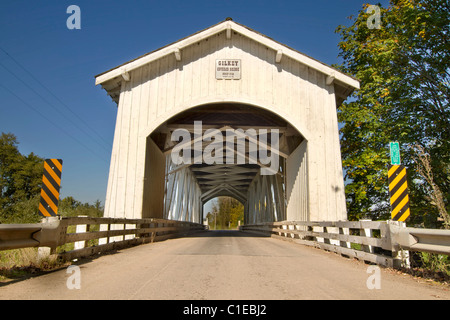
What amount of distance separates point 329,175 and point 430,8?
768 centimetres

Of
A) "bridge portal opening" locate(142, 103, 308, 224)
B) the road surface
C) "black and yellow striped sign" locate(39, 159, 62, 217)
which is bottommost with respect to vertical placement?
the road surface

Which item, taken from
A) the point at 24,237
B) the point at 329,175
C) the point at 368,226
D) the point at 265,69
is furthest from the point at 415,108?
the point at 24,237

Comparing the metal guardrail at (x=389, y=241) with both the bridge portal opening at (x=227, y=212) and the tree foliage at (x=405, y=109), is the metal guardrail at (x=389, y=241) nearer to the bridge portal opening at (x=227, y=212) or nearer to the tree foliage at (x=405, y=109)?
the tree foliage at (x=405, y=109)

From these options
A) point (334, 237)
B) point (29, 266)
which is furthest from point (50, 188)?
point (334, 237)

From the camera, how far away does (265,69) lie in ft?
39.9

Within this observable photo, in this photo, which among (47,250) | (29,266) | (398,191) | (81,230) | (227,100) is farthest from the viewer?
(227,100)

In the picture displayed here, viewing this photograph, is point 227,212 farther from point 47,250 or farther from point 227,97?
point 47,250

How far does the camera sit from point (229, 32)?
12.2 meters

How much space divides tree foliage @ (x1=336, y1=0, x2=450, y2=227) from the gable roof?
188cm

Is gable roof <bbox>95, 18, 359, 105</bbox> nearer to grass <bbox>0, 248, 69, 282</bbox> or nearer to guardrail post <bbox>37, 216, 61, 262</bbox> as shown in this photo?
guardrail post <bbox>37, 216, 61, 262</bbox>

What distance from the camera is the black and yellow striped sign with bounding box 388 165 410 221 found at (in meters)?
5.77

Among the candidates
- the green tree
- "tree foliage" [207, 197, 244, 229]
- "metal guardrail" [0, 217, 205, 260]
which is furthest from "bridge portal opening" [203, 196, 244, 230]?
"metal guardrail" [0, 217, 205, 260]

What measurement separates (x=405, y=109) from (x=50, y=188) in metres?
12.2

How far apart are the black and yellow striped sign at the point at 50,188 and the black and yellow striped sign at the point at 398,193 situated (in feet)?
18.3
